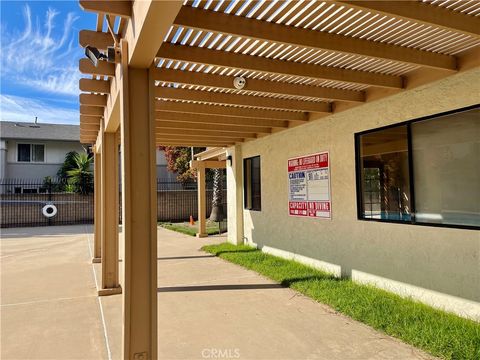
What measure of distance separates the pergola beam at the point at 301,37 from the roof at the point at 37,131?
981 inches

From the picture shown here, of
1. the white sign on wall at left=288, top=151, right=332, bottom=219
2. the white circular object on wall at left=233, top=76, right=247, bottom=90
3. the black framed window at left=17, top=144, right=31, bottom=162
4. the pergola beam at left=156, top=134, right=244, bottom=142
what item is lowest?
the white sign on wall at left=288, top=151, right=332, bottom=219

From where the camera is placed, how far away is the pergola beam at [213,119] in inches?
245

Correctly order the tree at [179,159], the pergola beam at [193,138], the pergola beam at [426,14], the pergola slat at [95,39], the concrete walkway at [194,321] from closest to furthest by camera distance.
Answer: the pergola beam at [426,14] < the pergola slat at [95,39] < the concrete walkway at [194,321] < the pergola beam at [193,138] < the tree at [179,159]

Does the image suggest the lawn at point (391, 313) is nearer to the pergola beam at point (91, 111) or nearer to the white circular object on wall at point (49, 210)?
the pergola beam at point (91, 111)

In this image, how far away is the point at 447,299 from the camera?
4.24 meters

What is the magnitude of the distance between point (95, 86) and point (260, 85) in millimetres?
2174

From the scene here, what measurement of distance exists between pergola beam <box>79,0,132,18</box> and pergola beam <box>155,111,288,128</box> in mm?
3371

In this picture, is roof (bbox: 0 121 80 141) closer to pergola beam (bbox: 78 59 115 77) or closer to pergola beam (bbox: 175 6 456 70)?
pergola beam (bbox: 78 59 115 77)

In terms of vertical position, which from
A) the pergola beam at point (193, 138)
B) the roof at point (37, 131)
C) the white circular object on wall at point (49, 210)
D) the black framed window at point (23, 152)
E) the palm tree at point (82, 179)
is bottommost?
the white circular object on wall at point (49, 210)

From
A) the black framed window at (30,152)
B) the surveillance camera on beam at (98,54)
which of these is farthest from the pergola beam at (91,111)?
the black framed window at (30,152)

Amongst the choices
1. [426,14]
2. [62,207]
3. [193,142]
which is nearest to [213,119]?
[193,142]

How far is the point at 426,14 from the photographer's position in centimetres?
302

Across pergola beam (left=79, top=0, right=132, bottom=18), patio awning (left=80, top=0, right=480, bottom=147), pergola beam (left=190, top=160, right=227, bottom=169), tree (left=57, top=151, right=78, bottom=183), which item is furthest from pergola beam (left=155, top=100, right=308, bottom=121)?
tree (left=57, top=151, right=78, bottom=183)

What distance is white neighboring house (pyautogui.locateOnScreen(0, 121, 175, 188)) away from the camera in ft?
77.9
